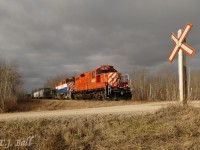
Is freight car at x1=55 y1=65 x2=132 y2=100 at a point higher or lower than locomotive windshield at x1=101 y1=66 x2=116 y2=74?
lower

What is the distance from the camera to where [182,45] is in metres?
8.67

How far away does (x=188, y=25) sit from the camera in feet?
27.5

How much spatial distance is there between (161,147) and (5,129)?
4.12 metres

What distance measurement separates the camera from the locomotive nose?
25.2m

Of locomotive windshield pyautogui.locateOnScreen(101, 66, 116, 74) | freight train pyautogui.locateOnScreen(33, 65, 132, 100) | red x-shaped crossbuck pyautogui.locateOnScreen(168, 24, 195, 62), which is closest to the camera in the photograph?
red x-shaped crossbuck pyautogui.locateOnScreen(168, 24, 195, 62)

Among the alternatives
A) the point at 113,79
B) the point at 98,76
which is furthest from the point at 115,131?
the point at 98,76

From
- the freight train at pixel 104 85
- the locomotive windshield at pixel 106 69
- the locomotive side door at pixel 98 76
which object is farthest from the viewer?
the locomotive windshield at pixel 106 69

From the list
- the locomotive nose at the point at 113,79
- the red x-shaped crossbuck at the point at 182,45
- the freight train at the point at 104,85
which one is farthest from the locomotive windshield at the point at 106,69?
the red x-shaped crossbuck at the point at 182,45

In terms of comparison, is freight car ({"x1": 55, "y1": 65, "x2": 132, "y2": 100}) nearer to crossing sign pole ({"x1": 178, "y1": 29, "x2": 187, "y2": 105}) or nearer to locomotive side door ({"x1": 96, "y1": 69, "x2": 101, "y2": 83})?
locomotive side door ({"x1": 96, "y1": 69, "x2": 101, "y2": 83})

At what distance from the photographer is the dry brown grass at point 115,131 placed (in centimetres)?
557

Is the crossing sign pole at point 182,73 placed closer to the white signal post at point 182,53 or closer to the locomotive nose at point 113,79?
the white signal post at point 182,53

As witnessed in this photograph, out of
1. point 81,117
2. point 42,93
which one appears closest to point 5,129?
point 81,117

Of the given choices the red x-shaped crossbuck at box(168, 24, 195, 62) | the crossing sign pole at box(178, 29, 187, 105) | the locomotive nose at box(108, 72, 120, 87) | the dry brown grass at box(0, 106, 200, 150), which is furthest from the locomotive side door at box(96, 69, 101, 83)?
the dry brown grass at box(0, 106, 200, 150)

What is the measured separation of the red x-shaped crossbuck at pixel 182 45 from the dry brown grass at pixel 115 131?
2028mm
